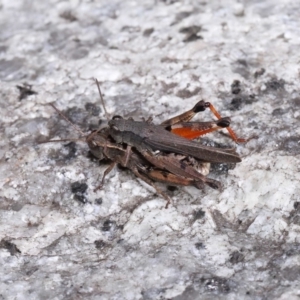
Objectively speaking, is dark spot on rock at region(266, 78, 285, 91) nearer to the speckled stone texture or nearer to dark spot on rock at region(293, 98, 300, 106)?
the speckled stone texture

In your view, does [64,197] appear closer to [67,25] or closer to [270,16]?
[67,25]

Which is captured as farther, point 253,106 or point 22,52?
point 22,52

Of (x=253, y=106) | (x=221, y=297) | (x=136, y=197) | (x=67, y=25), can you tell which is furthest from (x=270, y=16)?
(x=221, y=297)

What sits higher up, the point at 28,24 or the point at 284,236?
the point at 28,24

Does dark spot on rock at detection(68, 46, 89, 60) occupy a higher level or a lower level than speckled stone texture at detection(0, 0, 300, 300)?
higher

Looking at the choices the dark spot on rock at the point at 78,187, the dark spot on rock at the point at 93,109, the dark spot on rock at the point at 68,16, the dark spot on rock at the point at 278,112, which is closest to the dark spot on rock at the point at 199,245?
the dark spot on rock at the point at 78,187

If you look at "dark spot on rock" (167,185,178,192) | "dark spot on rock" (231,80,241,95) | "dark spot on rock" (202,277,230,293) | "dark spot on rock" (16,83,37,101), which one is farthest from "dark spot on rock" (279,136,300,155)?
"dark spot on rock" (16,83,37,101)

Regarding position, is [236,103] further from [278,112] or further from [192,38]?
[192,38]

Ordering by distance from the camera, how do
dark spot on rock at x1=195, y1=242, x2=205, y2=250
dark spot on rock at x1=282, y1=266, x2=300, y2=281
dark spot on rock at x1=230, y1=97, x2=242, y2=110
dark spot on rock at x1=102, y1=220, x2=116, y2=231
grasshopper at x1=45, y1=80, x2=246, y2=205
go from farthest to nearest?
dark spot on rock at x1=230, y1=97, x2=242, y2=110 → grasshopper at x1=45, y1=80, x2=246, y2=205 → dark spot on rock at x1=102, y1=220, x2=116, y2=231 → dark spot on rock at x1=195, y1=242, x2=205, y2=250 → dark spot on rock at x1=282, y1=266, x2=300, y2=281
